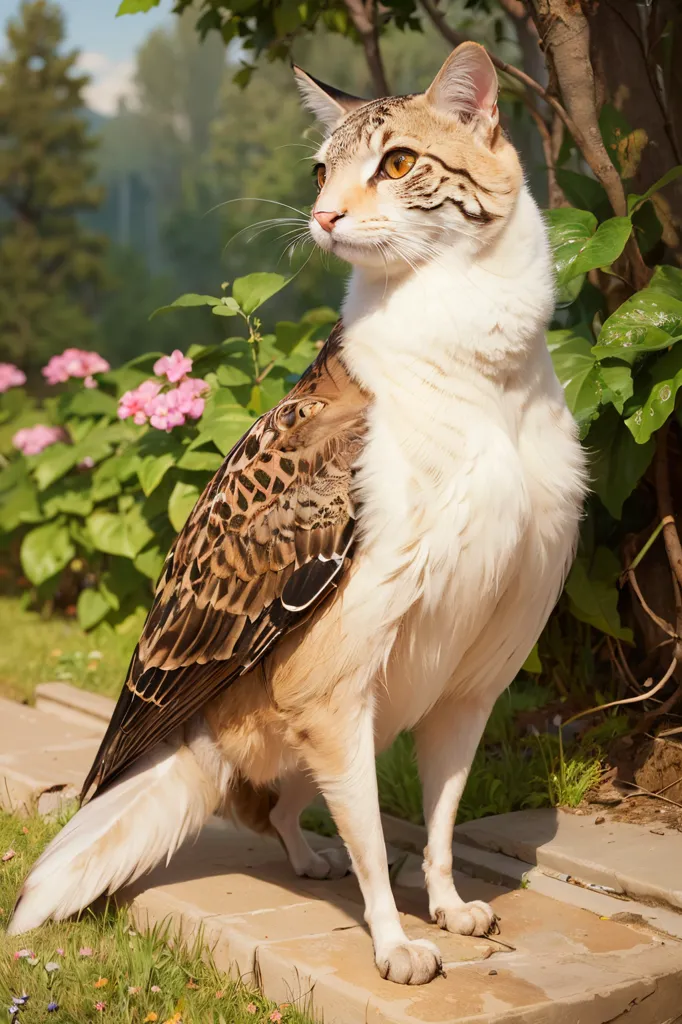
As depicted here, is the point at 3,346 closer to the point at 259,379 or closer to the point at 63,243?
the point at 63,243

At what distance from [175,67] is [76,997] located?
269 ft

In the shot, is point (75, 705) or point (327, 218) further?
point (75, 705)

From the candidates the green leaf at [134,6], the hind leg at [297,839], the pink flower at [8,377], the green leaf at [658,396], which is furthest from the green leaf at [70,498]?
the green leaf at [658,396]

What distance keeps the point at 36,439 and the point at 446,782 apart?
427cm

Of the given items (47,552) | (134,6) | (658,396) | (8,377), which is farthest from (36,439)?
(658,396)

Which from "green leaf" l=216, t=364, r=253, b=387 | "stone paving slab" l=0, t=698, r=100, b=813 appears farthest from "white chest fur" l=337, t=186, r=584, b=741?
"green leaf" l=216, t=364, r=253, b=387

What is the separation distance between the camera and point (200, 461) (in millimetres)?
5344

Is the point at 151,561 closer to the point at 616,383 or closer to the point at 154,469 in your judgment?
the point at 154,469

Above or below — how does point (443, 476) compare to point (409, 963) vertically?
above

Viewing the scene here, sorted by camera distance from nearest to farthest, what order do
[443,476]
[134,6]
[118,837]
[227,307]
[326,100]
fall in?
[443,476]
[326,100]
[118,837]
[134,6]
[227,307]

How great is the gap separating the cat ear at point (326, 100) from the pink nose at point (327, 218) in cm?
42

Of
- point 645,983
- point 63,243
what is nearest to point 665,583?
point 645,983

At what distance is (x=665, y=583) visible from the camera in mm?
4316

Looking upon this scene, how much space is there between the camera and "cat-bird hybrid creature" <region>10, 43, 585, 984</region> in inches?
112
